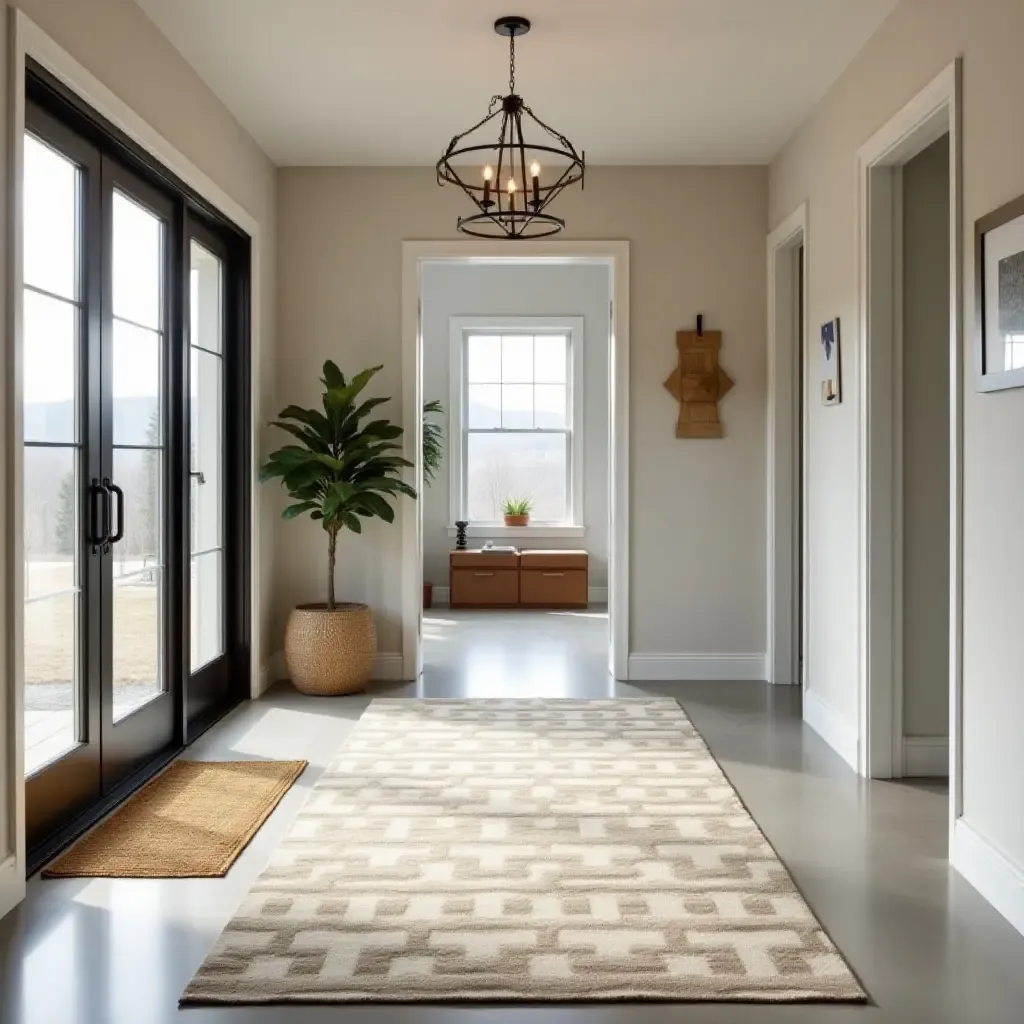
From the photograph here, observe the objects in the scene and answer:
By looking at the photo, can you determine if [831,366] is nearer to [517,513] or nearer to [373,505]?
[373,505]

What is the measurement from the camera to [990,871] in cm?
297

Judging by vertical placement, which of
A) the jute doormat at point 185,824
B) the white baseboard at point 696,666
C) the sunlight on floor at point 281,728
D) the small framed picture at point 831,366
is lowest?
the jute doormat at point 185,824

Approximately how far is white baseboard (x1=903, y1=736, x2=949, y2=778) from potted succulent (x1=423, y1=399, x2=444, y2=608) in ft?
17.9

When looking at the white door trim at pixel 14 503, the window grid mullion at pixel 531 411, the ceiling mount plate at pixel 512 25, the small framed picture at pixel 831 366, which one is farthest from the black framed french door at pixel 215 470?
the window grid mullion at pixel 531 411

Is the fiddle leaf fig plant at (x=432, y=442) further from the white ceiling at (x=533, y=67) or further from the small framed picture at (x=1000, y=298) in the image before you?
the small framed picture at (x=1000, y=298)

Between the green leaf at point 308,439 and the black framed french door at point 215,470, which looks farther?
the green leaf at point 308,439

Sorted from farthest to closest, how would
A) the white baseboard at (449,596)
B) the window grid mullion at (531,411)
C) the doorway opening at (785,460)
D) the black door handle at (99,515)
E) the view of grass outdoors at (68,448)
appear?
1. the window grid mullion at (531,411)
2. the white baseboard at (449,596)
3. the doorway opening at (785,460)
4. the black door handle at (99,515)
5. the view of grass outdoors at (68,448)

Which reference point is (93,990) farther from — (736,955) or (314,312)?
(314,312)

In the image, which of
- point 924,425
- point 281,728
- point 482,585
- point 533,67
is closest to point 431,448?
point 482,585

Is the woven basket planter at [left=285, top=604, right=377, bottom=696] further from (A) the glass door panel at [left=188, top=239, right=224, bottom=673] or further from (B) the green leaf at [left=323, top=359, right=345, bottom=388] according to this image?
(B) the green leaf at [left=323, top=359, right=345, bottom=388]

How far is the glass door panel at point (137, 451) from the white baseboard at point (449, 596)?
Answer: 502 cm

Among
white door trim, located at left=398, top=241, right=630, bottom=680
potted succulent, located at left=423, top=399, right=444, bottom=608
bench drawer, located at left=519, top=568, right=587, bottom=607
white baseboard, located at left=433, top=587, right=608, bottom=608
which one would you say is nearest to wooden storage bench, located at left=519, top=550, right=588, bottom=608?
bench drawer, located at left=519, top=568, right=587, bottom=607

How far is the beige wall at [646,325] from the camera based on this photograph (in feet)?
19.9

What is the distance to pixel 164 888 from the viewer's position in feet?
9.94
